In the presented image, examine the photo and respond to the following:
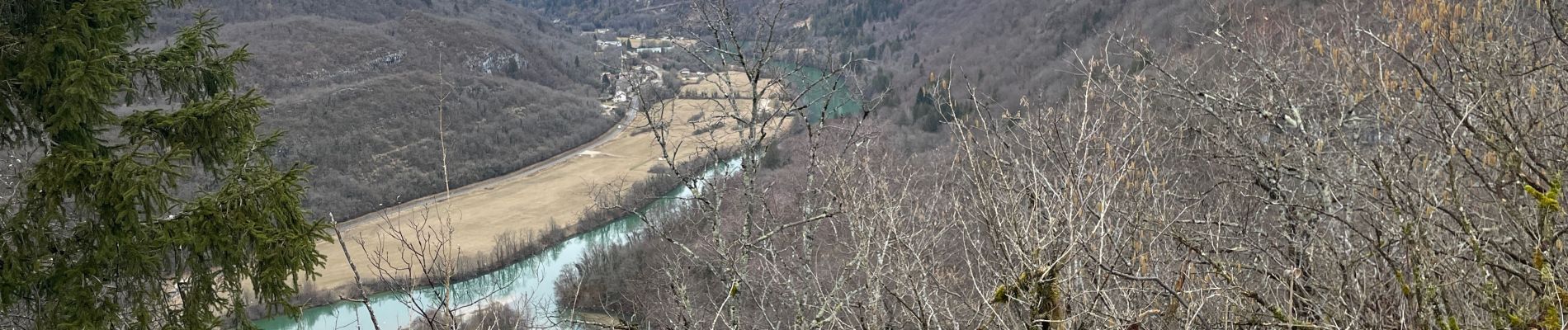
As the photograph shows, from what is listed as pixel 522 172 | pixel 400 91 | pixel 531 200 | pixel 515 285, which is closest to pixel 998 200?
pixel 515 285

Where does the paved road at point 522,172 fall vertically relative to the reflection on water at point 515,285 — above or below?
below

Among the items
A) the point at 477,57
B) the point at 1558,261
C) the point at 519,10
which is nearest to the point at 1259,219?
the point at 1558,261

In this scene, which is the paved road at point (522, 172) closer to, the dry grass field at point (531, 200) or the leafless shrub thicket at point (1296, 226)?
the dry grass field at point (531, 200)

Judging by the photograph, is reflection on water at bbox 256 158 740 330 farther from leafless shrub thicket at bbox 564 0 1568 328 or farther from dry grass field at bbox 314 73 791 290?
→ leafless shrub thicket at bbox 564 0 1568 328

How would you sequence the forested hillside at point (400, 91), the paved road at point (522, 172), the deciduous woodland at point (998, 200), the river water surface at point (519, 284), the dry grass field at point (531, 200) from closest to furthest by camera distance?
1. the deciduous woodland at point (998, 200)
2. the river water surface at point (519, 284)
3. the dry grass field at point (531, 200)
4. the paved road at point (522, 172)
5. the forested hillside at point (400, 91)

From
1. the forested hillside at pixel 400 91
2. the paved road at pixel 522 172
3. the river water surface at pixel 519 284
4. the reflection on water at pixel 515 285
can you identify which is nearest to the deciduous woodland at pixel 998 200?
the river water surface at pixel 519 284

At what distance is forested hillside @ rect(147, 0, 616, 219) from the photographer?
49.5 m

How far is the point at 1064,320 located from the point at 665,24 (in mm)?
4635

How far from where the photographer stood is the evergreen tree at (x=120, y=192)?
14.6 ft

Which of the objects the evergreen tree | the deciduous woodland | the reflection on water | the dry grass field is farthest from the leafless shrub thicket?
the dry grass field

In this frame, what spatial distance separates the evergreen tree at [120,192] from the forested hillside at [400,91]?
38.1 m

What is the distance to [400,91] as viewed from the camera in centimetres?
6153

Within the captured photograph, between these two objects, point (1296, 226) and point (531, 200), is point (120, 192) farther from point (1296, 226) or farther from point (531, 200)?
point (531, 200)

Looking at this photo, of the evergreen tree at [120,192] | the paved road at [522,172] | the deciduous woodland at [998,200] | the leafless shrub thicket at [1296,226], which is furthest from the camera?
the paved road at [522,172]
